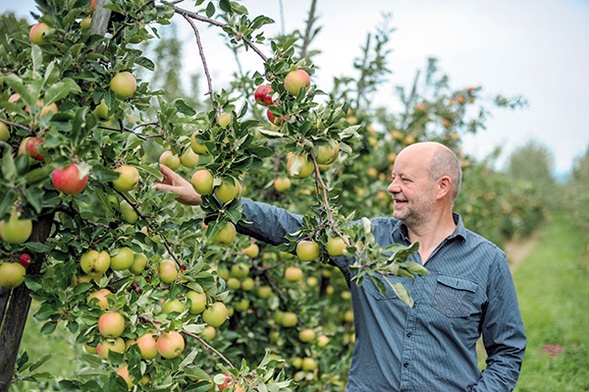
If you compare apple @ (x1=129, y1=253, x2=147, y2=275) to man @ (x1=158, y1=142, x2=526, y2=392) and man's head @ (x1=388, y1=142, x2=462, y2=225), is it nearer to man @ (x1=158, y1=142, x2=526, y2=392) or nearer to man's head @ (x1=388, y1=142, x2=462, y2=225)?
man @ (x1=158, y1=142, x2=526, y2=392)

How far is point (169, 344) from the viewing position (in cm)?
125

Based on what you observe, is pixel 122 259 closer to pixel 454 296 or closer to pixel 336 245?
pixel 336 245

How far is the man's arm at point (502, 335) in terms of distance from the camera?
70.8 inches

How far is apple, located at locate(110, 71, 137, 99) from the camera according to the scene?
1322mm

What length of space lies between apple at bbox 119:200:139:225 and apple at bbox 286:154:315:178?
0.44 m

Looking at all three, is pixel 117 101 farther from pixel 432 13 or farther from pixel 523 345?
pixel 432 13

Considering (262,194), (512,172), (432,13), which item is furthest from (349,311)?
(512,172)

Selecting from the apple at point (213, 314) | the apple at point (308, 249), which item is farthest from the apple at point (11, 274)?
the apple at point (308, 249)

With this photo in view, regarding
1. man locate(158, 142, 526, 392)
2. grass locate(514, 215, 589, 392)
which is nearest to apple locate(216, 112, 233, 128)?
man locate(158, 142, 526, 392)

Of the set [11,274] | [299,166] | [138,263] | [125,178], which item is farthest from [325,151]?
[11,274]

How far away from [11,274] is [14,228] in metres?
0.25

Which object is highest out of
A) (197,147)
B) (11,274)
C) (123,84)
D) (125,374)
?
(123,84)

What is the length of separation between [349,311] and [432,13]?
283 centimetres

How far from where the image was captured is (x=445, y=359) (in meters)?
1.79
